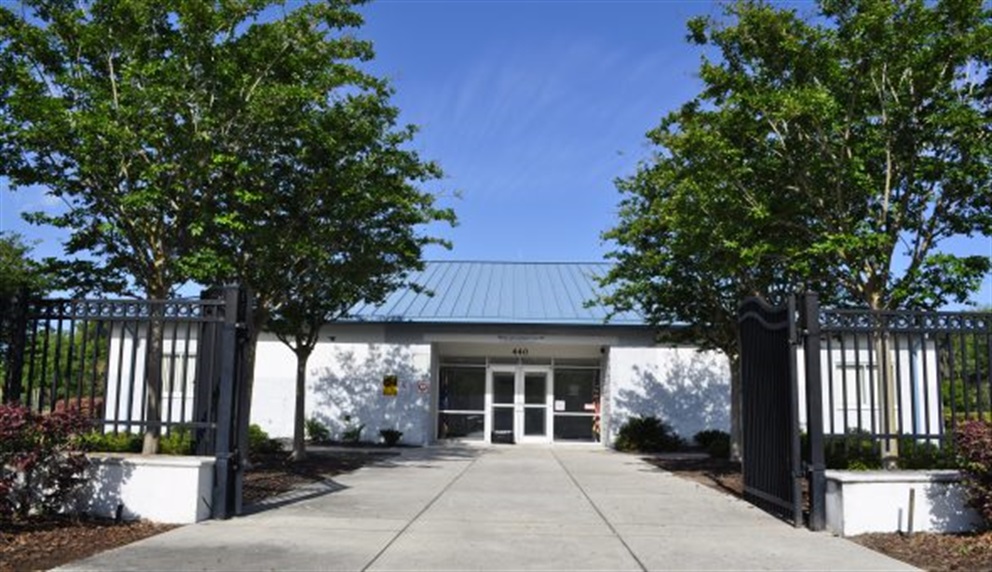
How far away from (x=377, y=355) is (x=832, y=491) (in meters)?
18.7

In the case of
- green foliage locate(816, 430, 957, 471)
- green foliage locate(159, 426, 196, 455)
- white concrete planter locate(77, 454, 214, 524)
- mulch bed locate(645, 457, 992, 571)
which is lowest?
mulch bed locate(645, 457, 992, 571)

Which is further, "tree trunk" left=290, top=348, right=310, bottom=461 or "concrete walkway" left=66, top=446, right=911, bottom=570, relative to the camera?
"tree trunk" left=290, top=348, right=310, bottom=461

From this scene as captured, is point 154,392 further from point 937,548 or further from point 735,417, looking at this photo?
point 735,417

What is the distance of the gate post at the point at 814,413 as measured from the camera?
909 centimetres

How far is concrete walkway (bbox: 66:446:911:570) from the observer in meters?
7.26

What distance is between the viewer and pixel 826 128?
11578mm

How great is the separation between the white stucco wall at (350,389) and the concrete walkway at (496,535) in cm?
1171

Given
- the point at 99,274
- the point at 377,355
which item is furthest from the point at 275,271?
the point at 377,355

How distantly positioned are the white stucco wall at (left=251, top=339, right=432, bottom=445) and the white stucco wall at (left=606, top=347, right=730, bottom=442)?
584 centimetres

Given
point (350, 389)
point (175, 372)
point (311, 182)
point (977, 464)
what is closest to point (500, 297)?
point (350, 389)

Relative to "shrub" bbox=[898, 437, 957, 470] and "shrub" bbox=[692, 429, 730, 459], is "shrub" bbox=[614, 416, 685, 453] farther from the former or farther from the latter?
"shrub" bbox=[898, 437, 957, 470]

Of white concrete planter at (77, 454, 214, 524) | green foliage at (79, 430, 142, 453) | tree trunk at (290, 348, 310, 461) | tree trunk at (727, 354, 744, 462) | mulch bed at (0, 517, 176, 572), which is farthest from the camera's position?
tree trunk at (727, 354, 744, 462)

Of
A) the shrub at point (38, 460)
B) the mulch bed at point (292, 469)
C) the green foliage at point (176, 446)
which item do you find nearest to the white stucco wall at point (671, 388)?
the mulch bed at point (292, 469)

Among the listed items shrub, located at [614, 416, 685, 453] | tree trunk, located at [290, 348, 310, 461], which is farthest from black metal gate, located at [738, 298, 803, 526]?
shrub, located at [614, 416, 685, 453]
